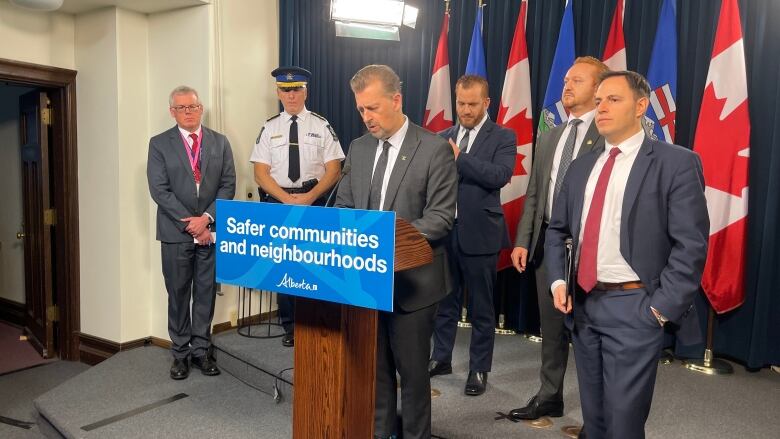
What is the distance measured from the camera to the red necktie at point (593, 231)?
1.83 meters

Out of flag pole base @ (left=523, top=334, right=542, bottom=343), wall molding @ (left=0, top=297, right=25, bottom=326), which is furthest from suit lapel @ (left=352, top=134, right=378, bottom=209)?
wall molding @ (left=0, top=297, right=25, bottom=326)

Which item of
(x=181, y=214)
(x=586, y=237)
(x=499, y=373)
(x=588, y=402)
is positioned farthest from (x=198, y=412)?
(x=586, y=237)

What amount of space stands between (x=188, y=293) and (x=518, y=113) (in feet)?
7.77

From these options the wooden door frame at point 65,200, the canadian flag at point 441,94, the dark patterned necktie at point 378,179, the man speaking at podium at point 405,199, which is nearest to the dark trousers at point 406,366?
the man speaking at podium at point 405,199

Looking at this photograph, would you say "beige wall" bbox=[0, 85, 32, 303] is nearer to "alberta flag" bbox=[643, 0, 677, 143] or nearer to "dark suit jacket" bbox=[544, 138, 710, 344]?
"alberta flag" bbox=[643, 0, 677, 143]

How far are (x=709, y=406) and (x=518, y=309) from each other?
1451 millimetres

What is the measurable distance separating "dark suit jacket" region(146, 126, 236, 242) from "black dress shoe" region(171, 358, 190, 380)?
0.74 meters

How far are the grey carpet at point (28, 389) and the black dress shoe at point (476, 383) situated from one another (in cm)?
227

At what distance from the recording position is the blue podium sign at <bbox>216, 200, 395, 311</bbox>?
1.49 metres

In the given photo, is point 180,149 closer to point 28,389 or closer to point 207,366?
point 207,366

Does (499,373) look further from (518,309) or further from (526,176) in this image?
(526,176)

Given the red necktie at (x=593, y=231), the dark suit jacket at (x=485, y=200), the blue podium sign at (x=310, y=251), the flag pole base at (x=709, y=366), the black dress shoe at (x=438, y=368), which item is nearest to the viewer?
the blue podium sign at (x=310, y=251)

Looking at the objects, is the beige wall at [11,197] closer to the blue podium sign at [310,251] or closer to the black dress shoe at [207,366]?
the black dress shoe at [207,366]

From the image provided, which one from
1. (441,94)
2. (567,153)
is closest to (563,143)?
(567,153)
